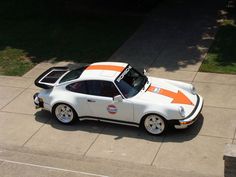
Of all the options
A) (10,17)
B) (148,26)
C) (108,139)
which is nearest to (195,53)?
(148,26)

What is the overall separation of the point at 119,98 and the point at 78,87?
1.39 m

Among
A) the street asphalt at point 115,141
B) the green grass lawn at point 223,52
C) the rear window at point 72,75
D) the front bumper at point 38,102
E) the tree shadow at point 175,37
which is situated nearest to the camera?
the street asphalt at point 115,141

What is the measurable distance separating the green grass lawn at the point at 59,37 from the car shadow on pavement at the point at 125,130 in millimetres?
4889

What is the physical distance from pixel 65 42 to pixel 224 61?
6.76 m

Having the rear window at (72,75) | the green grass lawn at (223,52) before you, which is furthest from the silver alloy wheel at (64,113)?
the green grass lawn at (223,52)

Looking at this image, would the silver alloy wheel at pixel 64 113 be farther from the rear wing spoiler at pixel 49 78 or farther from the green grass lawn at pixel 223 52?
the green grass lawn at pixel 223 52

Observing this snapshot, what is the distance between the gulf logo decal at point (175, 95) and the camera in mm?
13141

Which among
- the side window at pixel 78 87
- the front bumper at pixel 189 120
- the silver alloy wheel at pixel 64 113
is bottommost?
the silver alloy wheel at pixel 64 113

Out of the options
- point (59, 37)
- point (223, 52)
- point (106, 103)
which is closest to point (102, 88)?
point (106, 103)

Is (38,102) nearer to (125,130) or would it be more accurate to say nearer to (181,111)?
(125,130)

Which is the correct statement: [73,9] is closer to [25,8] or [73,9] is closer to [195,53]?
[25,8]

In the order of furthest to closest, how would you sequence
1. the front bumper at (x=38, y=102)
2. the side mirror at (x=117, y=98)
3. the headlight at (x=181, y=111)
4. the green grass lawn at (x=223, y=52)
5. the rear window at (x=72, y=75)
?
the green grass lawn at (x=223, y=52), the front bumper at (x=38, y=102), the rear window at (x=72, y=75), the side mirror at (x=117, y=98), the headlight at (x=181, y=111)

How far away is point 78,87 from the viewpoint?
13711 mm

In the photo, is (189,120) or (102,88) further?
(102,88)
